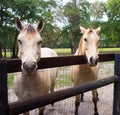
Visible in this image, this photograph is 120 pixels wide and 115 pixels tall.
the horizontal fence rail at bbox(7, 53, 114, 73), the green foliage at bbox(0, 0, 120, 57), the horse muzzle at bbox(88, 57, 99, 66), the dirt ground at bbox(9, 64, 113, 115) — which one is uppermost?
the green foliage at bbox(0, 0, 120, 57)

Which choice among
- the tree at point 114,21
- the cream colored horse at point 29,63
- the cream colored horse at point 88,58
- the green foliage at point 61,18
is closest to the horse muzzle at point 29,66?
the cream colored horse at point 29,63

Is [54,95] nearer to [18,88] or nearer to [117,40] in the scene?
[18,88]

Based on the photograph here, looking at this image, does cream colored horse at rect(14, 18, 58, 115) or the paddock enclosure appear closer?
the paddock enclosure

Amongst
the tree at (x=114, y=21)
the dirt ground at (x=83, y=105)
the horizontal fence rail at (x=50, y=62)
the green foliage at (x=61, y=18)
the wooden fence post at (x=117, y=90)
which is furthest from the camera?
the tree at (x=114, y=21)

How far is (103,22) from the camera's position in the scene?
141 feet

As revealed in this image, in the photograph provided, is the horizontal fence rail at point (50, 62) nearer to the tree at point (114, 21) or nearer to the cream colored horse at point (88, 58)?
the cream colored horse at point (88, 58)

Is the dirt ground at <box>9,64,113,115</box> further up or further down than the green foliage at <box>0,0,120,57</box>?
further down

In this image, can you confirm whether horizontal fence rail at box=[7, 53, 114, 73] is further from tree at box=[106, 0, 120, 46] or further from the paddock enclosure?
tree at box=[106, 0, 120, 46]

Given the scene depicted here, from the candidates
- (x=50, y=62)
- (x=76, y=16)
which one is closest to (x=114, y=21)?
(x=76, y=16)

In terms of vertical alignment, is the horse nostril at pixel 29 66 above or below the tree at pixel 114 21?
below

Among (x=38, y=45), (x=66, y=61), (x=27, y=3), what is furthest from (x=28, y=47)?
(x=27, y=3)

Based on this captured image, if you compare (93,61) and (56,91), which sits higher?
(93,61)

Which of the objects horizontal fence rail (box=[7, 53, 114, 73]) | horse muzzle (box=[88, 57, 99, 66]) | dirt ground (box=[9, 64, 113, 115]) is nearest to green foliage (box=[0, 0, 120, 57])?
dirt ground (box=[9, 64, 113, 115])

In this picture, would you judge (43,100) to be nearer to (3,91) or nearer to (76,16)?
(3,91)
